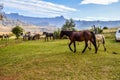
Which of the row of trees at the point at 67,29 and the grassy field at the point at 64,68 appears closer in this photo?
the grassy field at the point at 64,68

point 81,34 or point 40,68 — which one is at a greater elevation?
point 81,34

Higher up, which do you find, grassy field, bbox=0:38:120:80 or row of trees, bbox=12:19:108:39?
row of trees, bbox=12:19:108:39

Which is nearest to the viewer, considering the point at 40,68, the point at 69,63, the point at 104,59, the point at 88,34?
the point at 40,68

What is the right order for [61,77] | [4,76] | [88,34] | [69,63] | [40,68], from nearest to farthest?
[61,77] → [4,76] → [40,68] → [69,63] → [88,34]

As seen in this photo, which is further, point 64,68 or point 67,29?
point 67,29

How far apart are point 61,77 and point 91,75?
6.25ft

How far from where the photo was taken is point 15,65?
19.6 m

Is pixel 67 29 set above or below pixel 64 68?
above

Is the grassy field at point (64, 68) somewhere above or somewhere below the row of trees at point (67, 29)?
below

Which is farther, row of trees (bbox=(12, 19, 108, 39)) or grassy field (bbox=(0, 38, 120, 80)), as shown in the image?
row of trees (bbox=(12, 19, 108, 39))

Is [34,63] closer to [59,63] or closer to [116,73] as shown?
[59,63]

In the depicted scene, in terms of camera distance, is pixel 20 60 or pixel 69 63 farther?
pixel 20 60

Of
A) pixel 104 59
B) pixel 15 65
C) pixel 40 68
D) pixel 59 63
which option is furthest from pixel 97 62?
pixel 15 65

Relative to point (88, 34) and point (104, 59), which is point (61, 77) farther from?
point (88, 34)
